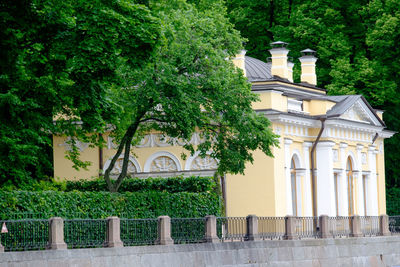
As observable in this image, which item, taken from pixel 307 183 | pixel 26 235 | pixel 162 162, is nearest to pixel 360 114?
pixel 307 183

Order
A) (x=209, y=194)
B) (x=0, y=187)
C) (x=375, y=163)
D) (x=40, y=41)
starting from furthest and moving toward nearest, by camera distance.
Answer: (x=375, y=163)
(x=209, y=194)
(x=0, y=187)
(x=40, y=41)

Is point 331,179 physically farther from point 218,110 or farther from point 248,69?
point 218,110

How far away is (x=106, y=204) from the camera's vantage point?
108 feet

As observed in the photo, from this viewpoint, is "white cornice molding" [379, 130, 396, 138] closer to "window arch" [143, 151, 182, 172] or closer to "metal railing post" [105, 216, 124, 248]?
"window arch" [143, 151, 182, 172]

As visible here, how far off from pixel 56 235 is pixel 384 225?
67.5 feet

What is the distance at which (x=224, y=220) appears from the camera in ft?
116

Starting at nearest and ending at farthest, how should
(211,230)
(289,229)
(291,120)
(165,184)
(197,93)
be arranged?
(211,230)
(197,93)
(289,229)
(165,184)
(291,120)

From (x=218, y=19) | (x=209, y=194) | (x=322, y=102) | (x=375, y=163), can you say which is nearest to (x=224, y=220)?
(x=209, y=194)

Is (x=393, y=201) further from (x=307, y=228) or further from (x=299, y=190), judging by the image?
(x=307, y=228)

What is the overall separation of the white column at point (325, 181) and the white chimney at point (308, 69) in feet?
21.1

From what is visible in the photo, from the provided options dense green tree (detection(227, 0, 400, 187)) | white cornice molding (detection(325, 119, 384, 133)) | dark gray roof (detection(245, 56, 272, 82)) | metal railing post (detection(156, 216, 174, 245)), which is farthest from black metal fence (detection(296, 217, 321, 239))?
dense green tree (detection(227, 0, 400, 187))

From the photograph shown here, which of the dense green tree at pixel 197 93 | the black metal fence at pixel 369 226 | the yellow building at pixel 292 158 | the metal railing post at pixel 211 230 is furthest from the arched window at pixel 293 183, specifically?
the metal railing post at pixel 211 230

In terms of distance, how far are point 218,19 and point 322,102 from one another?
37.5 feet

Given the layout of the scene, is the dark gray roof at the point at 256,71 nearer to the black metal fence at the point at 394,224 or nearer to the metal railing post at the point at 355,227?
the metal railing post at the point at 355,227
